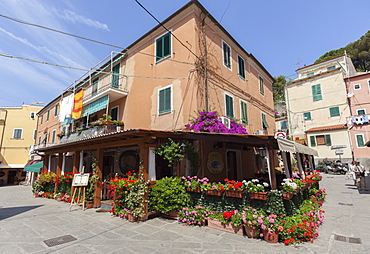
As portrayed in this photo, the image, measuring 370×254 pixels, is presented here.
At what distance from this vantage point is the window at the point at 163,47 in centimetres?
1063

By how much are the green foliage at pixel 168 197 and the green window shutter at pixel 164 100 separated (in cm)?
432

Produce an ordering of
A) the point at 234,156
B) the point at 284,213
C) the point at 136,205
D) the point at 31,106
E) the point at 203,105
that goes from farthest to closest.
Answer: the point at 31,106 < the point at 234,156 < the point at 203,105 < the point at 136,205 < the point at 284,213

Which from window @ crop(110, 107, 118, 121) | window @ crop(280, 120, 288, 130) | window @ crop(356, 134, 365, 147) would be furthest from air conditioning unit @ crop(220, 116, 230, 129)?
window @ crop(280, 120, 288, 130)

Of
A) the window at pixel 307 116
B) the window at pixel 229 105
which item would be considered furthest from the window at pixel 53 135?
the window at pixel 307 116

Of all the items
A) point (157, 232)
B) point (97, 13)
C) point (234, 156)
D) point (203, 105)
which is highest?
point (97, 13)

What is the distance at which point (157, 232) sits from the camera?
542 cm

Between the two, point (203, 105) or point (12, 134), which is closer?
point (203, 105)

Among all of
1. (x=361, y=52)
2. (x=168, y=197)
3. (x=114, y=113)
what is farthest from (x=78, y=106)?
(x=361, y=52)

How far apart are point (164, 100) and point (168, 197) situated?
5306 mm

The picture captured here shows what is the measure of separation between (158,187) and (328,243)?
15.4 feet

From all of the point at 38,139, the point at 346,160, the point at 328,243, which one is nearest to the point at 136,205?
the point at 328,243

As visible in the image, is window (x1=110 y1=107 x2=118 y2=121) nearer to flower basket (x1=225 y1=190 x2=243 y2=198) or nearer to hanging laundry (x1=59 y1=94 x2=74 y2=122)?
hanging laundry (x1=59 y1=94 x2=74 y2=122)

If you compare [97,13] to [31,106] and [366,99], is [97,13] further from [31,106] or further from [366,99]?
[31,106]

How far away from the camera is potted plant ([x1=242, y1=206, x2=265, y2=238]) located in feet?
15.7
